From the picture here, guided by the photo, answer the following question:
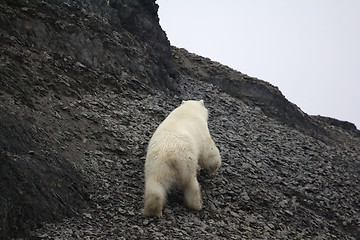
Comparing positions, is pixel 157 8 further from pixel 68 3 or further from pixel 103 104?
pixel 103 104

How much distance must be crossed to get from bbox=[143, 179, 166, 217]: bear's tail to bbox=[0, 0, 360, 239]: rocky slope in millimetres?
171

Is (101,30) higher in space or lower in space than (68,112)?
higher

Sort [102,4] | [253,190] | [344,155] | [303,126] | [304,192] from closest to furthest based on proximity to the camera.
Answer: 1. [253,190]
2. [304,192]
3. [344,155]
4. [102,4]
5. [303,126]

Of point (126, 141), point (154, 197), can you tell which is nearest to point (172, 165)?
point (154, 197)

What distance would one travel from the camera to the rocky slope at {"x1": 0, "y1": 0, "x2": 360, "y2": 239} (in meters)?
6.68

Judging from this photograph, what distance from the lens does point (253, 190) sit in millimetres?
10312

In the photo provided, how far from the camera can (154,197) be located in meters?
6.65

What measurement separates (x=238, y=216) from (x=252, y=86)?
15160 millimetres

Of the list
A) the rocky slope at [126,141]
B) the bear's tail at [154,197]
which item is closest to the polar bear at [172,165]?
the bear's tail at [154,197]

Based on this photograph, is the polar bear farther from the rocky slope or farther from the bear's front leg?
the rocky slope

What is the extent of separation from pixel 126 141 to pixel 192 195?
4.08m

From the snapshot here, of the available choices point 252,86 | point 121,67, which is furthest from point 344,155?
point 121,67

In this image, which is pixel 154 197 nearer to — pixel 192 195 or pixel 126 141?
pixel 192 195

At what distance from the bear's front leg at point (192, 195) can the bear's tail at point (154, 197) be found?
0.69 m
